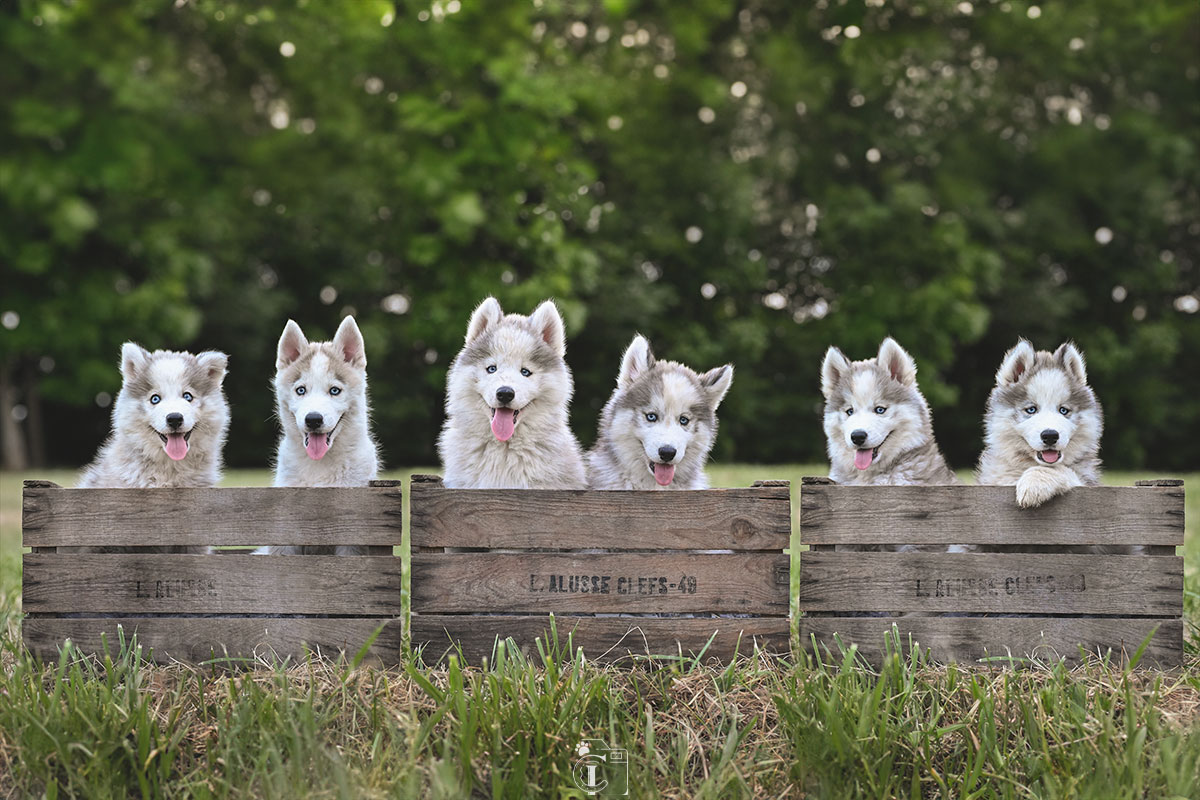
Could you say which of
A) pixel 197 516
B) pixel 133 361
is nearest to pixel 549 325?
pixel 197 516

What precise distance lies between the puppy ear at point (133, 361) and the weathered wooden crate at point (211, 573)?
490 mm

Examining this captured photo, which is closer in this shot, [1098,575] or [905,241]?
[1098,575]

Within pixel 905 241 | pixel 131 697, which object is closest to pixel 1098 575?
pixel 131 697

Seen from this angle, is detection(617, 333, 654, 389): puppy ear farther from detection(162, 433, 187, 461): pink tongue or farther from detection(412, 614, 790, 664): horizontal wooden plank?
detection(162, 433, 187, 461): pink tongue

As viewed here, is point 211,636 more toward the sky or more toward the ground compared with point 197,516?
more toward the ground

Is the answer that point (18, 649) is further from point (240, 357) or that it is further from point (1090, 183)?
point (1090, 183)

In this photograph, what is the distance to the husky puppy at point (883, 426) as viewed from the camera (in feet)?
12.3

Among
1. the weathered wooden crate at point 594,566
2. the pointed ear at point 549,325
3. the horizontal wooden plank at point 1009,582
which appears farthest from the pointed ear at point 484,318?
the horizontal wooden plank at point 1009,582

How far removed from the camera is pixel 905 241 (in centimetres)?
1503

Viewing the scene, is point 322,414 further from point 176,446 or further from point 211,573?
point 211,573

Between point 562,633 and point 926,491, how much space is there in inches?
53.0

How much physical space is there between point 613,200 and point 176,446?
12.7 m

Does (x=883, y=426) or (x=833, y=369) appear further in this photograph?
(x=833, y=369)

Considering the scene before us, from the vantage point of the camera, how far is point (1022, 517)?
341 cm
